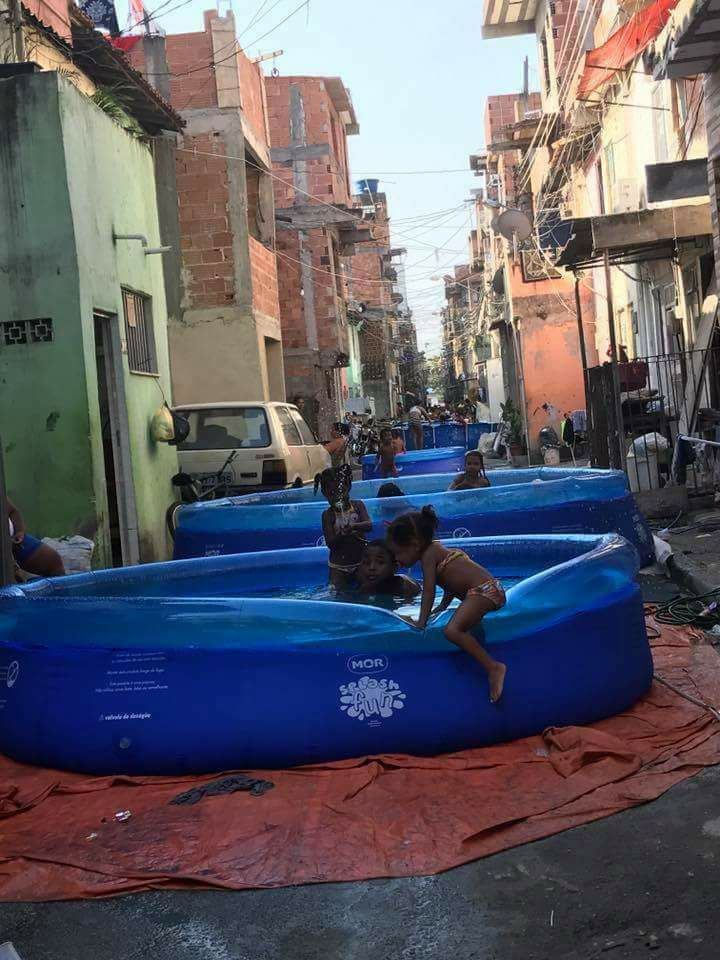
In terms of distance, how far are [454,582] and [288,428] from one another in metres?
10.3

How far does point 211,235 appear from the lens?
72.3 ft

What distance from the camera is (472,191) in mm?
69812

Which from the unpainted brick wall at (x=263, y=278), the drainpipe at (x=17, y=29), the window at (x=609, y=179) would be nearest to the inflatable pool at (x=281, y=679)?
the drainpipe at (x=17, y=29)

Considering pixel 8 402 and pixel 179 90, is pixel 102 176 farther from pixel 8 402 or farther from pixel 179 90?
pixel 179 90

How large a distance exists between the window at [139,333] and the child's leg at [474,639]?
7.90 metres

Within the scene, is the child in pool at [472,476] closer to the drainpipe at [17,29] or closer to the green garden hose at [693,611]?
the green garden hose at [693,611]

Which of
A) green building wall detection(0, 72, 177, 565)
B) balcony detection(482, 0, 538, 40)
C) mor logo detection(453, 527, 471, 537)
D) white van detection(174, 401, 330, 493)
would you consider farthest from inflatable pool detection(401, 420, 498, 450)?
green building wall detection(0, 72, 177, 565)

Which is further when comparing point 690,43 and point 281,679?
point 690,43

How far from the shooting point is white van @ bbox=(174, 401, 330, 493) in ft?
50.2

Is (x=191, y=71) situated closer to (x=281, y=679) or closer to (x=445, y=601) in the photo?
(x=445, y=601)

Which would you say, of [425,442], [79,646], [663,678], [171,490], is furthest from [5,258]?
[425,442]

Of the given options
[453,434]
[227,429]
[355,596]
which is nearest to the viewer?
[355,596]

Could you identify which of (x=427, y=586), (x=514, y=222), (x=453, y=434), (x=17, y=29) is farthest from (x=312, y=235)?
(x=427, y=586)

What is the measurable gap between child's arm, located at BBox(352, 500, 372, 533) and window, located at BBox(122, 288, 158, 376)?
3.99 m
